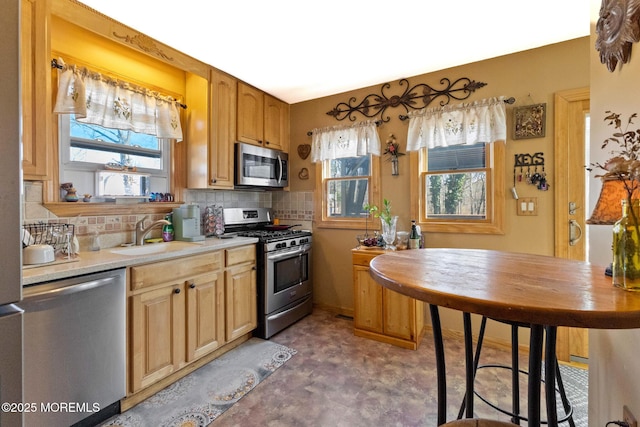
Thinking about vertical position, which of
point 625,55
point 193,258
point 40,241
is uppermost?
point 625,55

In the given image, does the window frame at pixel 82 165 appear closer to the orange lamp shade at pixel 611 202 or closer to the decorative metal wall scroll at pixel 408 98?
the decorative metal wall scroll at pixel 408 98

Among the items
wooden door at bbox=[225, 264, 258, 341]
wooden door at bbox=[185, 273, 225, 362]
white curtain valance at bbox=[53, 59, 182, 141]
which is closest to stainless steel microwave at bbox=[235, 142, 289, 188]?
white curtain valance at bbox=[53, 59, 182, 141]

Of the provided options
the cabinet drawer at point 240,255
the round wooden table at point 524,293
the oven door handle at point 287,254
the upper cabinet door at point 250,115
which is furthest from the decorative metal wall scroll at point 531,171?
the upper cabinet door at point 250,115

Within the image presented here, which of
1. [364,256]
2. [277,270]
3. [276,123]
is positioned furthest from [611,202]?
[276,123]

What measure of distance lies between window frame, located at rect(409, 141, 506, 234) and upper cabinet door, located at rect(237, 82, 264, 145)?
1645 millimetres

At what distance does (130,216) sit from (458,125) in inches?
115

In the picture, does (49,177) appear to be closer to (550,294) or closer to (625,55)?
(550,294)

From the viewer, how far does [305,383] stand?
6.55ft

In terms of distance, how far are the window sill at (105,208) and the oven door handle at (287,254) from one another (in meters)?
0.99

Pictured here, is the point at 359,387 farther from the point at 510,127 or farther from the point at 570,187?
the point at 510,127

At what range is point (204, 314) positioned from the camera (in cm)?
218

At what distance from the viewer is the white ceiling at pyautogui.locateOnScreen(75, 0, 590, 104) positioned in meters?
1.83

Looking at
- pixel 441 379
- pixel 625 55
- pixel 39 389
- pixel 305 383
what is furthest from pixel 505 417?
pixel 39 389

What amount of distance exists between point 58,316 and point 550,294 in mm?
2047
